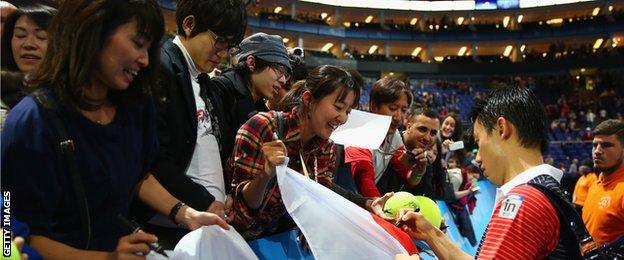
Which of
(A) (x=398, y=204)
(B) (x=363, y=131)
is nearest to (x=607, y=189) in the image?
(B) (x=363, y=131)

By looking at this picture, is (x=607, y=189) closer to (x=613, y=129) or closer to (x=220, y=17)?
(x=613, y=129)

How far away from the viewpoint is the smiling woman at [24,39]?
201 cm

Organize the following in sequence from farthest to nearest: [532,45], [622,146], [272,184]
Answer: [532,45], [622,146], [272,184]

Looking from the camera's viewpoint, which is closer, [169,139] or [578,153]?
[169,139]

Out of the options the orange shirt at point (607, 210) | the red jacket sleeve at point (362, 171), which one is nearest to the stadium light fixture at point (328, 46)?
the orange shirt at point (607, 210)

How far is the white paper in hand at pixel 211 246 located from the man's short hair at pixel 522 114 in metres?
0.99

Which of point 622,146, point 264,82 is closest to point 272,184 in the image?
point 264,82

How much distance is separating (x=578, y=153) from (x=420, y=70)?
1558 centimetres

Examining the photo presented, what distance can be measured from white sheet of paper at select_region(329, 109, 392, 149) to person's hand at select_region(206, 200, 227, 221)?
1.05 meters

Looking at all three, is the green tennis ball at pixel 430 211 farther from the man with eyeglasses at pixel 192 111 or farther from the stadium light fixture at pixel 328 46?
the stadium light fixture at pixel 328 46

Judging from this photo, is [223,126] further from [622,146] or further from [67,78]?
[622,146]

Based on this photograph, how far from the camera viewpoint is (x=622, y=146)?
4945mm

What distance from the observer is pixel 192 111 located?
2.21 m

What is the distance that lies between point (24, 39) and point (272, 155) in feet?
3.11
